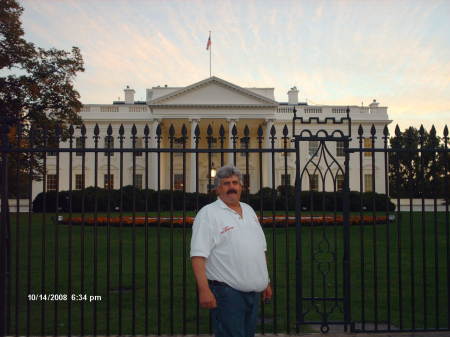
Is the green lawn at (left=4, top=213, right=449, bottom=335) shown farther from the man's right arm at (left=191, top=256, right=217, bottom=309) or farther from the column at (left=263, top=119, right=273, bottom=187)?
the column at (left=263, top=119, right=273, bottom=187)

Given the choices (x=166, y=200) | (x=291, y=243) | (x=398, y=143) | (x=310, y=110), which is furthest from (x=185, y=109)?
(x=398, y=143)

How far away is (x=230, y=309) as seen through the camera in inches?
139

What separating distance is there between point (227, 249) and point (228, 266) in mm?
115

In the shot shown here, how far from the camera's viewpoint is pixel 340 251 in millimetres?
12023

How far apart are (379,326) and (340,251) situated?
242 inches

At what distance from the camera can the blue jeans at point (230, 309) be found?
3525 millimetres

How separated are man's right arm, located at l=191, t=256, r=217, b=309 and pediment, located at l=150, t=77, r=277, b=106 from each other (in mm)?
38432

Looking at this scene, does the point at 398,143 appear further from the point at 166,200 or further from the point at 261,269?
the point at 166,200

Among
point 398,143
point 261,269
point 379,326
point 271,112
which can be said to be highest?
point 271,112

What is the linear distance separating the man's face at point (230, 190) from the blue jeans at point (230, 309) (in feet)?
1.98

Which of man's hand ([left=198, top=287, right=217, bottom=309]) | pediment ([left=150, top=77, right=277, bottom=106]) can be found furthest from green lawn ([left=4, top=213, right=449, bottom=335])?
pediment ([left=150, top=77, right=277, bottom=106])

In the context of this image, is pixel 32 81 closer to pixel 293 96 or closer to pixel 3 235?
pixel 3 235

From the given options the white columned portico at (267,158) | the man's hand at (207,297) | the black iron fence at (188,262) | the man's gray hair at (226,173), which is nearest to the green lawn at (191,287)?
the black iron fence at (188,262)

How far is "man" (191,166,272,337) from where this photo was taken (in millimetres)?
3520
